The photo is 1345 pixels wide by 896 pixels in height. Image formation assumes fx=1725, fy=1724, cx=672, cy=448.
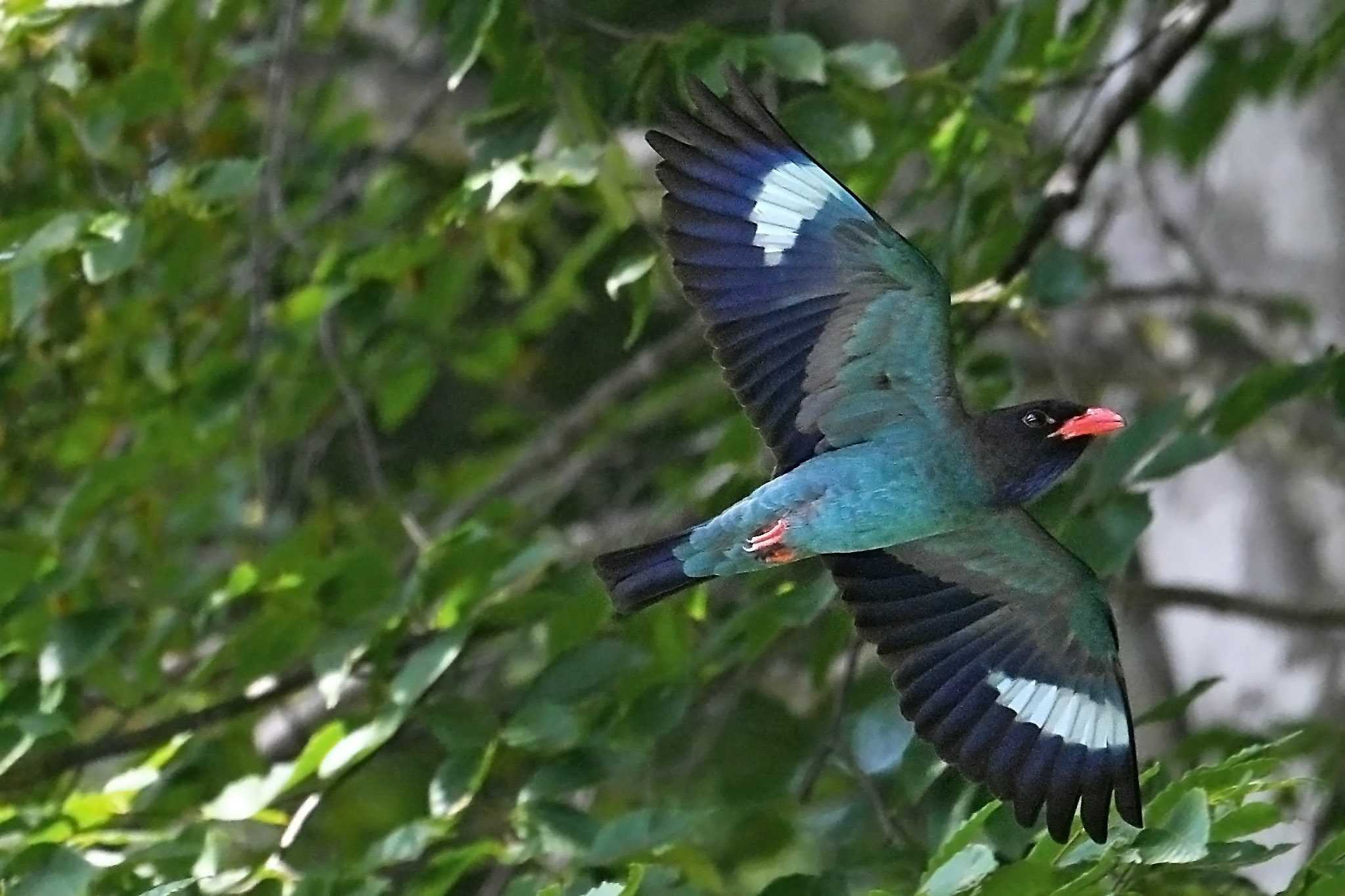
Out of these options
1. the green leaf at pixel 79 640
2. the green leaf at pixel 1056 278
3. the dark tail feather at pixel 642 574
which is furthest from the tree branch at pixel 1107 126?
the green leaf at pixel 79 640

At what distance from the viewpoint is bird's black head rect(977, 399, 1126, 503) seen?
160 cm

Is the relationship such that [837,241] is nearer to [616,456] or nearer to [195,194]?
[195,194]

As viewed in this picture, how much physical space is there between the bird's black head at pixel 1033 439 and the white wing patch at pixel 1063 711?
0.66 feet

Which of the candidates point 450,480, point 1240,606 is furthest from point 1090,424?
point 450,480

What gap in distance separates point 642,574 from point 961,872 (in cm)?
49

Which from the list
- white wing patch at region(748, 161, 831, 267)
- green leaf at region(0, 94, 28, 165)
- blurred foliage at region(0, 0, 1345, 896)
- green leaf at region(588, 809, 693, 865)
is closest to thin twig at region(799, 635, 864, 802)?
blurred foliage at region(0, 0, 1345, 896)

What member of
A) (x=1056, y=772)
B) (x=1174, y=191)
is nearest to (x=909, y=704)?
(x=1056, y=772)

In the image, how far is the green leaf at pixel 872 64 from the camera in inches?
69.4

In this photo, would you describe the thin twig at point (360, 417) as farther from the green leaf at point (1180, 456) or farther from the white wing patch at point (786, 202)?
the green leaf at point (1180, 456)

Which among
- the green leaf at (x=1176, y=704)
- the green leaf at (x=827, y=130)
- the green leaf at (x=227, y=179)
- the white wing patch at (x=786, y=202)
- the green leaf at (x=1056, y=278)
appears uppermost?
the green leaf at (x=227, y=179)

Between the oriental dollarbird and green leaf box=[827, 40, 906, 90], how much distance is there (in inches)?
10.0

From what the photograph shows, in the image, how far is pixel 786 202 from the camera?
5.14 ft

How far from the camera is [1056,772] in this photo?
1542 mm

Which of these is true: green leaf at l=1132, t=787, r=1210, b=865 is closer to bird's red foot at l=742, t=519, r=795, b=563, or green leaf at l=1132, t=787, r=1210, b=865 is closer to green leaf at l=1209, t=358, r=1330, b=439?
bird's red foot at l=742, t=519, r=795, b=563
